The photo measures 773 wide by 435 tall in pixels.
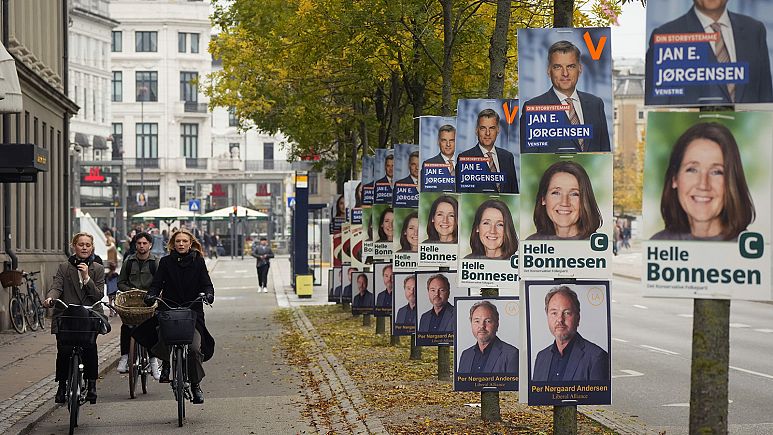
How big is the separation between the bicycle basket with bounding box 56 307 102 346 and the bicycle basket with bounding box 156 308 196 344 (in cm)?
67

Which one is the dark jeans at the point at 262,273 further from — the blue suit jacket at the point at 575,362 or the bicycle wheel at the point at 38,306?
the blue suit jacket at the point at 575,362

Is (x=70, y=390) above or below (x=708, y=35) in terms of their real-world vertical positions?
below

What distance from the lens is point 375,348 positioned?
21750mm

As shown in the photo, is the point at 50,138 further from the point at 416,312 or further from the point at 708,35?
the point at 708,35

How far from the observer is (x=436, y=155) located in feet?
55.8

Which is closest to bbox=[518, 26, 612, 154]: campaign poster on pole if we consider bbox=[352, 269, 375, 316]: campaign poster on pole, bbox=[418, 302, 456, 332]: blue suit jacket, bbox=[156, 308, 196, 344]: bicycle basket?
bbox=[156, 308, 196, 344]: bicycle basket

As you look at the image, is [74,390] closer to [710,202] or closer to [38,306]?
[710,202]

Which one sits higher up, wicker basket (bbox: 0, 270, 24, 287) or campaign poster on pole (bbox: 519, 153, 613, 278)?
campaign poster on pole (bbox: 519, 153, 613, 278)

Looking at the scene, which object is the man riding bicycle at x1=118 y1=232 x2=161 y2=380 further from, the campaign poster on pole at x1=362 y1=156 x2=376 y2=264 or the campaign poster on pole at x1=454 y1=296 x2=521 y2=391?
the campaign poster on pole at x1=362 y1=156 x2=376 y2=264

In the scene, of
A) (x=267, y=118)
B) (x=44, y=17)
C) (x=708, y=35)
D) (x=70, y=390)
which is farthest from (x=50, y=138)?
(x=708, y=35)

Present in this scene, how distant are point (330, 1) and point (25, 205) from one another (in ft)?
33.3

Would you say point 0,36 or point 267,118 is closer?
point 0,36

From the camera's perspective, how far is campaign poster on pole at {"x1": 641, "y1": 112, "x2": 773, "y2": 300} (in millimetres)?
7137

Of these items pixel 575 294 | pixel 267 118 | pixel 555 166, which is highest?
pixel 267 118
